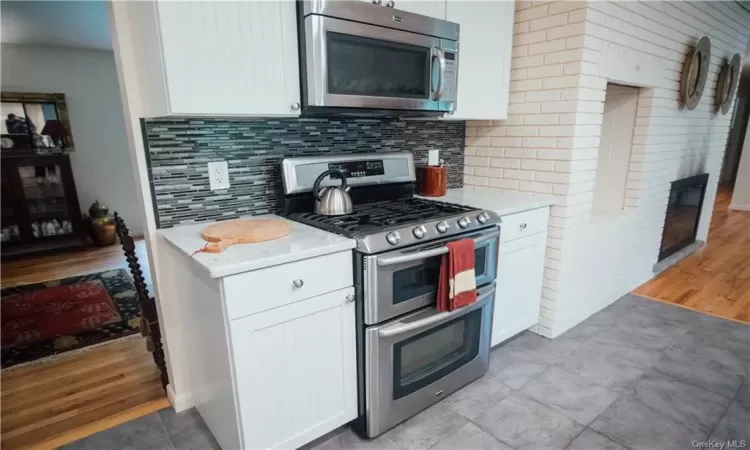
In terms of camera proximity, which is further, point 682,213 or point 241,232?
point 682,213

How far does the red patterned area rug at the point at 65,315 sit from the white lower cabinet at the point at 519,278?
2.39 meters

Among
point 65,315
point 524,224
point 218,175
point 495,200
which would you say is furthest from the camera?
point 65,315

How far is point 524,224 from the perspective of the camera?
2223mm

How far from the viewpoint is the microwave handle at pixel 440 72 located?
1891 mm

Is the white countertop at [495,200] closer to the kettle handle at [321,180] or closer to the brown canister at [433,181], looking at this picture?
the brown canister at [433,181]

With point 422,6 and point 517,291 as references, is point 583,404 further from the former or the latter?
point 422,6

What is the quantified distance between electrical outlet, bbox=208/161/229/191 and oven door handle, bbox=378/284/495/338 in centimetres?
95

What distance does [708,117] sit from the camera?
3.72m

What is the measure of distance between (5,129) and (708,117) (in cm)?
707

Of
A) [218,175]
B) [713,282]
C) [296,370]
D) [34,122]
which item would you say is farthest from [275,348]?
[34,122]

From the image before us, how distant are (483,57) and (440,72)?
48 centimetres

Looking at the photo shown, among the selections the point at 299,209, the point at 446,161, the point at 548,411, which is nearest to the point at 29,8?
the point at 299,209

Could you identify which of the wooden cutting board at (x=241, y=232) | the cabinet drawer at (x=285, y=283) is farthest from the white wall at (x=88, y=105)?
the cabinet drawer at (x=285, y=283)

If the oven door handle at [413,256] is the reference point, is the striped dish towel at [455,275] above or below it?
below
